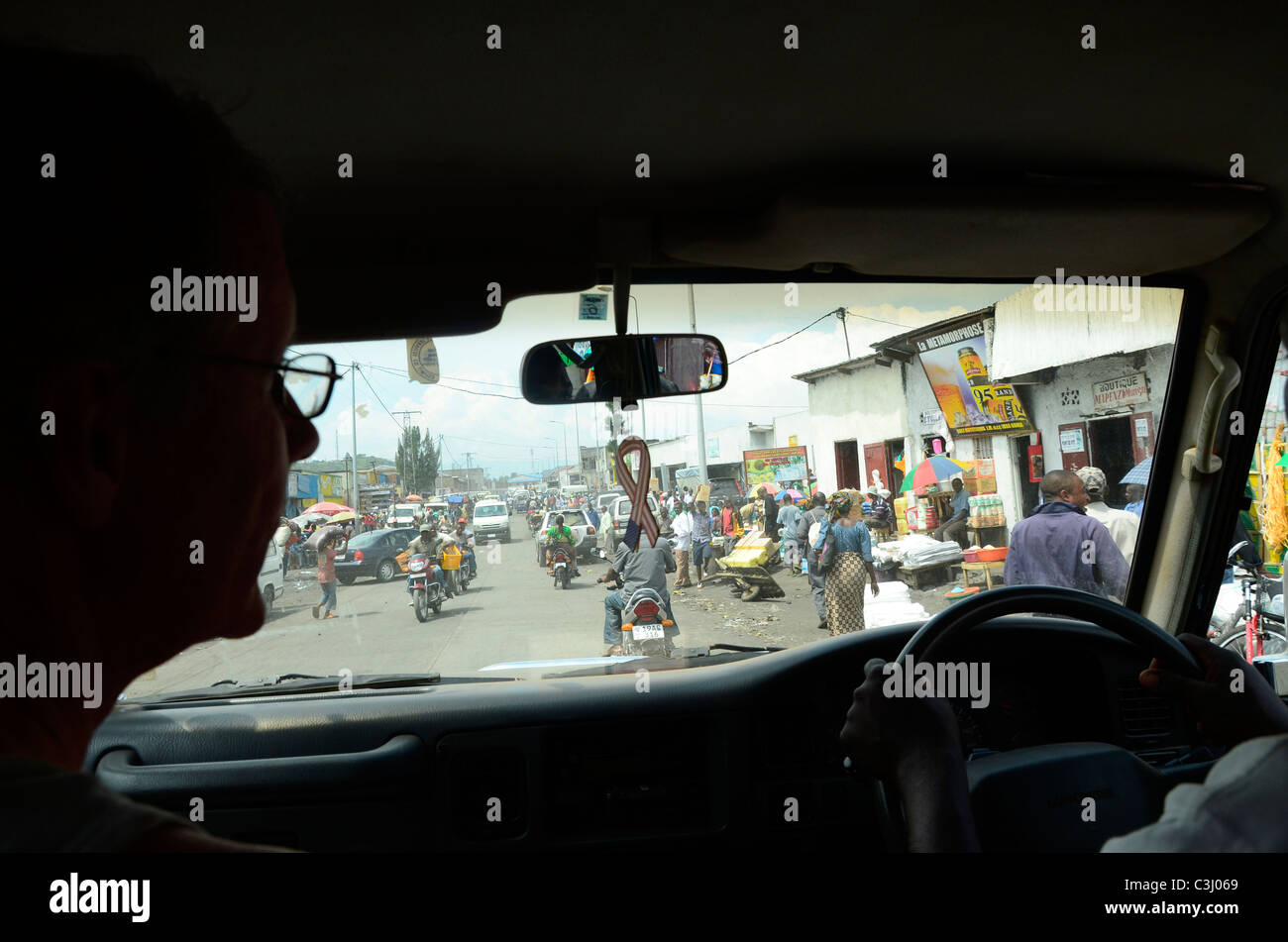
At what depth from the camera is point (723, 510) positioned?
8344 mm

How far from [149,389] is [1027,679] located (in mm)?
2753

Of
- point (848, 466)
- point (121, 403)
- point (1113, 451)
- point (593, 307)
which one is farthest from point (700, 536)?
point (121, 403)

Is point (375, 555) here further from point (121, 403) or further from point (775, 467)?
point (121, 403)

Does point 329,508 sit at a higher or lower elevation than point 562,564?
higher

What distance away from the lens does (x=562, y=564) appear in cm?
1026

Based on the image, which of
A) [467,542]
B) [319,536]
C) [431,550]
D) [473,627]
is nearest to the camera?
[319,536]

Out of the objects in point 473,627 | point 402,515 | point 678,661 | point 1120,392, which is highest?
point 1120,392

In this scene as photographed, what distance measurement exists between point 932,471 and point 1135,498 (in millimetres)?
1854

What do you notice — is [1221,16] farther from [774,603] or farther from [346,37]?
[774,603]

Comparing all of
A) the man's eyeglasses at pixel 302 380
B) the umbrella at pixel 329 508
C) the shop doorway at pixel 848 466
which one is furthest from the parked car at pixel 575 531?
the man's eyeglasses at pixel 302 380

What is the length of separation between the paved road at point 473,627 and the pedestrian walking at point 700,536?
34cm

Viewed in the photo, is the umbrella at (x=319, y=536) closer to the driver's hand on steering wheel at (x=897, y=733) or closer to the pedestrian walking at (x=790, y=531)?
the driver's hand on steering wheel at (x=897, y=733)
